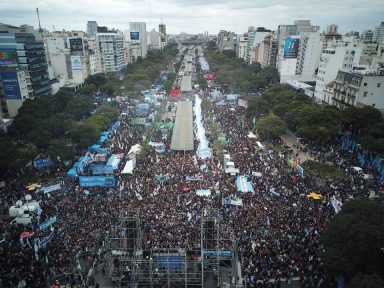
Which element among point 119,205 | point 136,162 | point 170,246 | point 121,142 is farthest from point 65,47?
point 170,246

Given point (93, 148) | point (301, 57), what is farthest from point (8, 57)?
point (301, 57)

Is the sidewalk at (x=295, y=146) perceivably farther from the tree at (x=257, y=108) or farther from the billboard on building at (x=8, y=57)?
the billboard on building at (x=8, y=57)

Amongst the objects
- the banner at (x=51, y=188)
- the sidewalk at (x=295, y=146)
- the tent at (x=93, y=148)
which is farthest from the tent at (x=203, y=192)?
the tent at (x=93, y=148)

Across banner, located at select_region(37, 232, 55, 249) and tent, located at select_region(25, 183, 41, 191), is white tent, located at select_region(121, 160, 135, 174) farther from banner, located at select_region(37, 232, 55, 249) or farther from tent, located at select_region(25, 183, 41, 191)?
banner, located at select_region(37, 232, 55, 249)

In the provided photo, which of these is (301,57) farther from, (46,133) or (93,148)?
(46,133)

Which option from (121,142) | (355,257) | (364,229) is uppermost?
(364,229)

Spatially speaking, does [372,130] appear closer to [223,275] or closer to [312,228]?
[312,228]
